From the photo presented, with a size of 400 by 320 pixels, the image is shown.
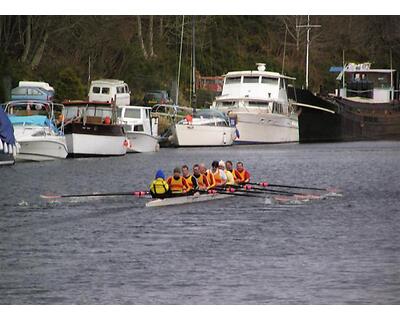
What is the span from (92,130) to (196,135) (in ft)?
19.7

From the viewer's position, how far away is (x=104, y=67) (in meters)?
37.7

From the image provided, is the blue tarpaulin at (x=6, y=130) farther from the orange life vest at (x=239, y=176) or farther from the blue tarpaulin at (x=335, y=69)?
the blue tarpaulin at (x=335, y=69)

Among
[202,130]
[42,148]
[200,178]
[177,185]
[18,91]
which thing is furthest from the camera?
[202,130]

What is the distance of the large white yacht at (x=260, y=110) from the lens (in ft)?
166

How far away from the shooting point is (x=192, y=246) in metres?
26.6

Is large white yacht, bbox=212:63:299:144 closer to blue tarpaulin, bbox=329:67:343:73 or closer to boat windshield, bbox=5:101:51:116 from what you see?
blue tarpaulin, bbox=329:67:343:73

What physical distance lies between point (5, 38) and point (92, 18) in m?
3.58

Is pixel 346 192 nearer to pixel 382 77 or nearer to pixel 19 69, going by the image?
pixel 19 69

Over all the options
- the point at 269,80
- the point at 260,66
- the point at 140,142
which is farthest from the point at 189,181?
the point at 269,80

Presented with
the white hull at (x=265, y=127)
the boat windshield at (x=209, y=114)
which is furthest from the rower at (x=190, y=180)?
the white hull at (x=265, y=127)

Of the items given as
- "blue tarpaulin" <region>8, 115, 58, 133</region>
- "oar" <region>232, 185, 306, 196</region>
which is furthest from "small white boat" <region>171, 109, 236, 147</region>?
"oar" <region>232, 185, 306, 196</region>

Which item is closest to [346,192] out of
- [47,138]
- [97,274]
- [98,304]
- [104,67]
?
[104,67]

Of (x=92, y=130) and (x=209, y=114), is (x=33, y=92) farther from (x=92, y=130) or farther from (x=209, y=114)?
(x=209, y=114)

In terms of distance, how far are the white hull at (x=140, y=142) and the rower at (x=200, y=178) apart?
15182 mm
